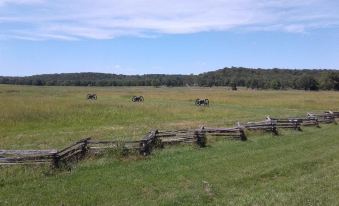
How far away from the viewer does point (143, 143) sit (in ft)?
65.1

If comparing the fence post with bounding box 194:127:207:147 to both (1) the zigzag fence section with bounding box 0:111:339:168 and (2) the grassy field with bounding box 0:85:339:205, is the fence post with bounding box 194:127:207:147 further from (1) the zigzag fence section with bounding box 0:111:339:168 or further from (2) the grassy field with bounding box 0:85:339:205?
(2) the grassy field with bounding box 0:85:339:205

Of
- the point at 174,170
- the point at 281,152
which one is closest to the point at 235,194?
the point at 174,170

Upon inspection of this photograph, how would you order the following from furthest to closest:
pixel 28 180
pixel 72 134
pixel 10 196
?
1. pixel 72 134
2. pixel 28 180
3. pixel 10 196

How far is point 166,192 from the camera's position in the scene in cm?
1433

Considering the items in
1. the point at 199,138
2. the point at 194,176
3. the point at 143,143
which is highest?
the point at 143,143

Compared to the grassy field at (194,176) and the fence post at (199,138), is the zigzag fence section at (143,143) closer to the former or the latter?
the fence post at (199,138)

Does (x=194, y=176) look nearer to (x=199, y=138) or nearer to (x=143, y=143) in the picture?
(x=143, y=143)

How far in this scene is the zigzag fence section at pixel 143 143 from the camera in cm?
1716

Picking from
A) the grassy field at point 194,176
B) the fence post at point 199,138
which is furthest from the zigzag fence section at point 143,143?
the grassy field at point 194,176

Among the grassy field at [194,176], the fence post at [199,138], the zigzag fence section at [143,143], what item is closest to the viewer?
the grassy field at [194,176]

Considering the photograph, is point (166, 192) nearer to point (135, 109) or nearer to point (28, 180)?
point (28, 180)

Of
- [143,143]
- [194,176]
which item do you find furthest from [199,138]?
[194,176]

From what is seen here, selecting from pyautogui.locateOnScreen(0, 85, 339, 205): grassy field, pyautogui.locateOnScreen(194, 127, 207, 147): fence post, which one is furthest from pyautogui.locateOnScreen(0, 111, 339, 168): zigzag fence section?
pyautogui.locateOnScreen(0, 85, 339, 205): grassy field

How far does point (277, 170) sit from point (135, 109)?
104ft
